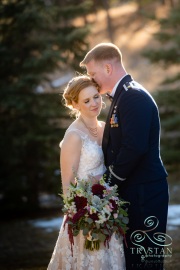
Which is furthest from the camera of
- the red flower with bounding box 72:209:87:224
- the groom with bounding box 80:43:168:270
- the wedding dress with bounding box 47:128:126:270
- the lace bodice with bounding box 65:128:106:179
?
the lace bodice with bounding box 65:128:106:179

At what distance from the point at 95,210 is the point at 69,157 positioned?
2.08 feet

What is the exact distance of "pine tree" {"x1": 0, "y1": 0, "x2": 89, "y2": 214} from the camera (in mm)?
16594

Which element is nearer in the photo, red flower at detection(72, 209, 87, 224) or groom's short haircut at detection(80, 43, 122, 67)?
red flower at detection(72, 209, 87, 224)

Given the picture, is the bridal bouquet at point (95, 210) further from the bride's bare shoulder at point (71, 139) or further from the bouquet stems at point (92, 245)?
the bride's bare shoulder at point (71, 139)

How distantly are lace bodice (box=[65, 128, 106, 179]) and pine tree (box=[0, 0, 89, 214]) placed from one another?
408 inches

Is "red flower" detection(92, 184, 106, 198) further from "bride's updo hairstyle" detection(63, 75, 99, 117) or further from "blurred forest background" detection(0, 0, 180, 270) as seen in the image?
"blurred forest background" detection(0, 0, 180, 270)

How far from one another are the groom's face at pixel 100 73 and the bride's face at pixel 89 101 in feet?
0.34

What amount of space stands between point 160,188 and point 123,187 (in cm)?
31

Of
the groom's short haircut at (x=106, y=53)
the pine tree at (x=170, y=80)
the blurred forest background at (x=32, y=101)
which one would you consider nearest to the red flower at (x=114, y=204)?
the groom's short haircut at (x=106, y=53)

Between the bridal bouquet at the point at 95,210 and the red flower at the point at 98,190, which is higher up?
the red flower at the point at 98,190

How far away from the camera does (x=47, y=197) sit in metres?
20.7

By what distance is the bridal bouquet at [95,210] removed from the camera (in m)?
5.52

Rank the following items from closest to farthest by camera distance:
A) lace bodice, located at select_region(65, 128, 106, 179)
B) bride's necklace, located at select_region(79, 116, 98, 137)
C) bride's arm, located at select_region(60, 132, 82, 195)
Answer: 1. bride's arm, located at select_region(60, 132, 82, 195)
2. lace bodice, located at select_region(65, 128, 106, 179)
3. bride's necklace, located at select_region(79, 116, 98, 137)

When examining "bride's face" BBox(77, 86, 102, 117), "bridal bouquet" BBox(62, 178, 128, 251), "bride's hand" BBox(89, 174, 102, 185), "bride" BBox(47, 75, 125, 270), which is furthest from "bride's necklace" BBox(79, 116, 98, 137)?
"bridal bouquet" BBox(62, 178, 128, 251)
